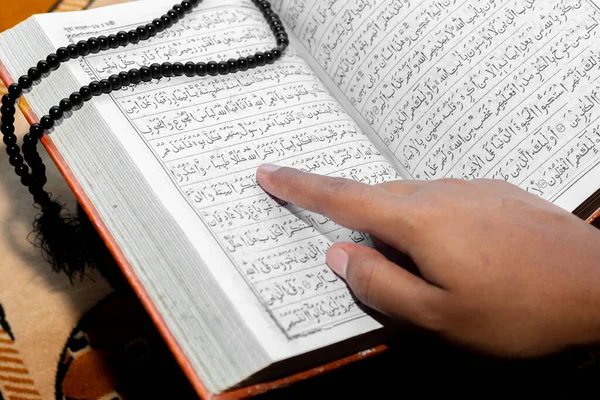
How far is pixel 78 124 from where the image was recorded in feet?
2.09

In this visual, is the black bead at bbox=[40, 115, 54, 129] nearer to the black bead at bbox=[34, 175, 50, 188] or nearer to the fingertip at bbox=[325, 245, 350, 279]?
the black bead at bbox=[34, 175, 50, 188]

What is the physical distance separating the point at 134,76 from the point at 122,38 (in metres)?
0.07

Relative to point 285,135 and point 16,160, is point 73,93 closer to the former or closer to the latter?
point 16,160

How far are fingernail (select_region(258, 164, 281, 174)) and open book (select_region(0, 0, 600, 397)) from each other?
2cm

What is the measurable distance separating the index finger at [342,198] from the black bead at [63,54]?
0.25m

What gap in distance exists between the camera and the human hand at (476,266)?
19.8 inches

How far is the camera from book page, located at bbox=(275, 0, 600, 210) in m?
0.64

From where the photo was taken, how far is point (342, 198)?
0.56 m

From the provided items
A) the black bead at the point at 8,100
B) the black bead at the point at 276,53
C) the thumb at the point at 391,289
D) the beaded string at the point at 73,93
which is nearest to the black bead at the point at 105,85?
the beaded string at the point at 73,93

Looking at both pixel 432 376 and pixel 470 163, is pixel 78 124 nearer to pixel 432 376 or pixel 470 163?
pixel 470 163

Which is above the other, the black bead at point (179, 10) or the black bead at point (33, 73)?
the black bead at point (179, 10)

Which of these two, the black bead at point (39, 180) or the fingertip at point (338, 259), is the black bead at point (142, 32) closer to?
the black bead at point (39, 180)

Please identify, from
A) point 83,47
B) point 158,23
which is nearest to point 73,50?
point 83,47

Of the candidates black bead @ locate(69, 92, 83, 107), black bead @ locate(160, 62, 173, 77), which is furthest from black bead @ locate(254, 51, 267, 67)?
black bead @ locate(69, 92, 83, 107)
